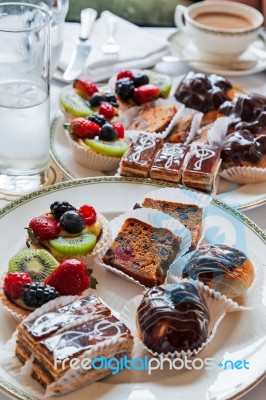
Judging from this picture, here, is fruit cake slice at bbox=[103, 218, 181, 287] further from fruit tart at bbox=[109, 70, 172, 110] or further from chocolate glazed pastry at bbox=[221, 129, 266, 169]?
fruit tart at bbox=[109, 70, 172, 110]

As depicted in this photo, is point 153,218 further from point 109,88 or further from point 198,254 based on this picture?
point 109,88

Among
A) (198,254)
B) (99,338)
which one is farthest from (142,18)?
(99,338)

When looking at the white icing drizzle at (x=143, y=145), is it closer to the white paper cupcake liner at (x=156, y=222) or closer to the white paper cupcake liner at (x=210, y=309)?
the white paper cupcake liner at (x=156, y=222)

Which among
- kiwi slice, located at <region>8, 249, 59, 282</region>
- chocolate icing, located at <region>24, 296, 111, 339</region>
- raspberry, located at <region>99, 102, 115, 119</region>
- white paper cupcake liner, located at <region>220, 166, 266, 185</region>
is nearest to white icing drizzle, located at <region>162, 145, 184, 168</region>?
white paper cupcake liner, located at <region>220, 166, 266, 185</region>

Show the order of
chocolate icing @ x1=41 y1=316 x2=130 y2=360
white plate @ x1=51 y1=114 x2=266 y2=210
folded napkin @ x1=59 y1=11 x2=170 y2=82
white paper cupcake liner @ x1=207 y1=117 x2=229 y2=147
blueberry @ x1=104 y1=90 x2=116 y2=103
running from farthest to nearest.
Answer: folded napkin @ x1=59 y1=11 x2=170 y2=82 → blueberry @ x1=104 y1=90 x2=116 y2=103 → white paper cupcake liner @ x1=207 y1=117 x2=229 y2=147 → white plate @ x1=51 y1=114 x2=266 y2=210 → chocolate icing @ x1=41 y1=316 x2=130 y2=360

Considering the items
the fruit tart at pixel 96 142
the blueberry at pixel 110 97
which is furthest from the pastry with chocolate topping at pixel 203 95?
the fruit tart at pixel 96 142

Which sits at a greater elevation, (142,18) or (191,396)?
(191,396)

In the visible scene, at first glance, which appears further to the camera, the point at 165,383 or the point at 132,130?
the point at 132,130
